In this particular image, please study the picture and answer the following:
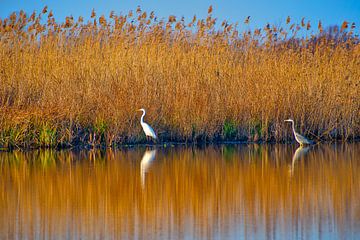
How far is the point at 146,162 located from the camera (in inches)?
400

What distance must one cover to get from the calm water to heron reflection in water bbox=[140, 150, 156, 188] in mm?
14

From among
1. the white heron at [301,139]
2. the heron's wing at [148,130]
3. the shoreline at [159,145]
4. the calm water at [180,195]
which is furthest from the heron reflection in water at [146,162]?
the white heron at [301,139]

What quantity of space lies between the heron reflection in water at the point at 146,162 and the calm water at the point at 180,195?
14 millimetres

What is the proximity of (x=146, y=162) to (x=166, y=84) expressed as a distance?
11.6 feet

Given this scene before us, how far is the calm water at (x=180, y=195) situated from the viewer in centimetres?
549

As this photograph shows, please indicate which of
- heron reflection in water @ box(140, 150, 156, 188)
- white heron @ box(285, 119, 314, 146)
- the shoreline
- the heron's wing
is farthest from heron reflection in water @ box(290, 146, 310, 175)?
the heron's wing

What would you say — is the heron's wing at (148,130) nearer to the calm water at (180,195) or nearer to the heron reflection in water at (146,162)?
the heron reflection in water at (146,162)

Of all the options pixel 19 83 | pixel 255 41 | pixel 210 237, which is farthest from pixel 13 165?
pixel 255 41

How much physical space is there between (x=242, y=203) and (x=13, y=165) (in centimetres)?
459

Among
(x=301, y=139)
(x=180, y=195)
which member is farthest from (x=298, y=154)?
(x=180, y=195)

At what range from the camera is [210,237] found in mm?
5188

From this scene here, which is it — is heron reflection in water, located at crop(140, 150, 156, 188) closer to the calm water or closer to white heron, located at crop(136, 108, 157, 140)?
the calm water

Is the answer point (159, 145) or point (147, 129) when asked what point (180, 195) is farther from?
point (159, 145)

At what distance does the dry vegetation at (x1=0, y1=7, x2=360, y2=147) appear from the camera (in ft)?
41.2
